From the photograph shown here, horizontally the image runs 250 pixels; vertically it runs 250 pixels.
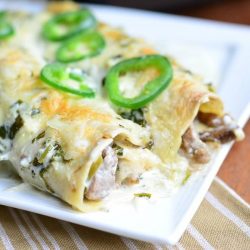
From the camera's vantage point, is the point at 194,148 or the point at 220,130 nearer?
the point at 194,148

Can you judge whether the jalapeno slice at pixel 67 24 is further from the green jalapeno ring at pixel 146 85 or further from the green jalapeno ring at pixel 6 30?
the green jalapeno ring at pixel 146 85

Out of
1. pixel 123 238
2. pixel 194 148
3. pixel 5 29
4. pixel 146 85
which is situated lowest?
pixel 123 238

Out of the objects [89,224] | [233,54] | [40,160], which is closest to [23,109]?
[40,160]

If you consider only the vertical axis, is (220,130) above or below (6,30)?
above

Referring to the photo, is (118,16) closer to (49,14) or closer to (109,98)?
(49,14)

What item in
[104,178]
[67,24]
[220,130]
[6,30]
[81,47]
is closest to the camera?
[104,178]

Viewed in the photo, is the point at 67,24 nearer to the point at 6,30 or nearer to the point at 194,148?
the point at 6,30

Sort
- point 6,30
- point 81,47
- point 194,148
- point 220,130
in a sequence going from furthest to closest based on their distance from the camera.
Result: point 6,30, point 81,47, point 220,130, point 194,148

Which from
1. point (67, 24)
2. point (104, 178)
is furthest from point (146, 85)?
point (67, 24)
